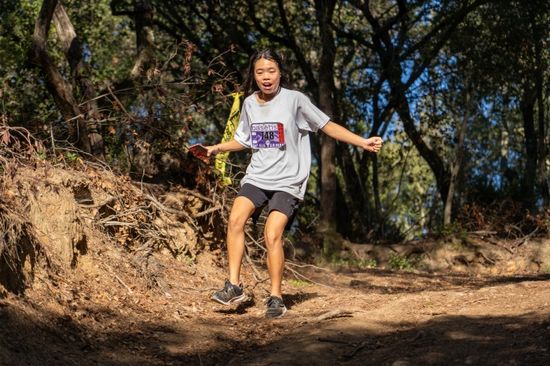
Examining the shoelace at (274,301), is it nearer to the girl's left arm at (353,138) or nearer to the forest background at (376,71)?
the girl's left arm at (353,138)

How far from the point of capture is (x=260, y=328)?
20.4 ft

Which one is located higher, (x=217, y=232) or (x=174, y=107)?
(x=174, y=107)

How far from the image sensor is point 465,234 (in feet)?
43.9

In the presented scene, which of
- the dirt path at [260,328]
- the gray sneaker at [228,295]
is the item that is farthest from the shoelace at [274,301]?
the gray sneaker at [228,295]

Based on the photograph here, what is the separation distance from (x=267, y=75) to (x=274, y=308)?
1701mm

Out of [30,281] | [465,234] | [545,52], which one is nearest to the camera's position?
[30,281]

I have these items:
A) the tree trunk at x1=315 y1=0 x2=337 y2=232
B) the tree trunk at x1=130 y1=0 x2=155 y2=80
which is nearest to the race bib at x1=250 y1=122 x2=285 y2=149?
the tree trunk at x1=130 y1=0 x2=155 y2=80

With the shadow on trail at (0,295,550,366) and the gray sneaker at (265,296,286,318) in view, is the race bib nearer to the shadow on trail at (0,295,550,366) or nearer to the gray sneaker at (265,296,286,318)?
the gray sneaker at (265,296,286,318)

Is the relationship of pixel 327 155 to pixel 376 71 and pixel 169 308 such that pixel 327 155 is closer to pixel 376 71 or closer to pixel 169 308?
pixel 376 71

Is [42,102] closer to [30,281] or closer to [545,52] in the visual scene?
[30,281]

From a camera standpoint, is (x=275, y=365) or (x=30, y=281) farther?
(x=30, y=281)

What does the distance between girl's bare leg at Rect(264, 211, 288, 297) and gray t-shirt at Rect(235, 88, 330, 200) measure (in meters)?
0.21

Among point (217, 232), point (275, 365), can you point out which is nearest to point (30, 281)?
point (275, 365)

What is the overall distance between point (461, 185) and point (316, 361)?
490 inches
